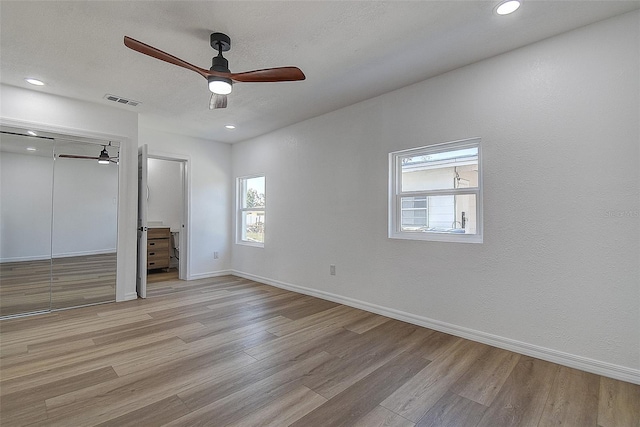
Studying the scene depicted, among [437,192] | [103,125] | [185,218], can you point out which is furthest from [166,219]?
[437,192]

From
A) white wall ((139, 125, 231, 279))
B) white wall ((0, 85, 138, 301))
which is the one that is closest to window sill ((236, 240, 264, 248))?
white wall ((139, 125, 231, 279))

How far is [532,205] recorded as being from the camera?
2.45 m

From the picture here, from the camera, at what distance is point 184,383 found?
2.04 m

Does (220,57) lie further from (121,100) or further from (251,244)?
(251,244)

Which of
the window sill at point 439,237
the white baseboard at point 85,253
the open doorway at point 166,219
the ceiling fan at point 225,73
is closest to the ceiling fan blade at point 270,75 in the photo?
the ceiling fan at point 225,73

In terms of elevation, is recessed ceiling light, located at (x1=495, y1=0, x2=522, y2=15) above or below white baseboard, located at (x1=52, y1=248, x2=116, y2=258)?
above

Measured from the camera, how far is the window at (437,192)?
2.88 m

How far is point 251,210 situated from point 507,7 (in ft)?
15.0

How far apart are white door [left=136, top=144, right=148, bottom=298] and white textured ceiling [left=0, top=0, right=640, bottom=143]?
115 cm

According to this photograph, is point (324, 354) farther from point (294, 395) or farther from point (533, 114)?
point (533, 114)

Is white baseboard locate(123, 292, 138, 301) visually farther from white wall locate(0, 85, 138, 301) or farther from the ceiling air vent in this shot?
the ceiling air vent

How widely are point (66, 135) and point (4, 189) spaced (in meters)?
0.89

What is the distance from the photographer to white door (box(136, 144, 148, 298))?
4.15m

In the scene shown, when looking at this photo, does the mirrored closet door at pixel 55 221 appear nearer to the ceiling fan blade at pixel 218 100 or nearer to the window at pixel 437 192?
the ceiling fan blade at pixel 218 100
